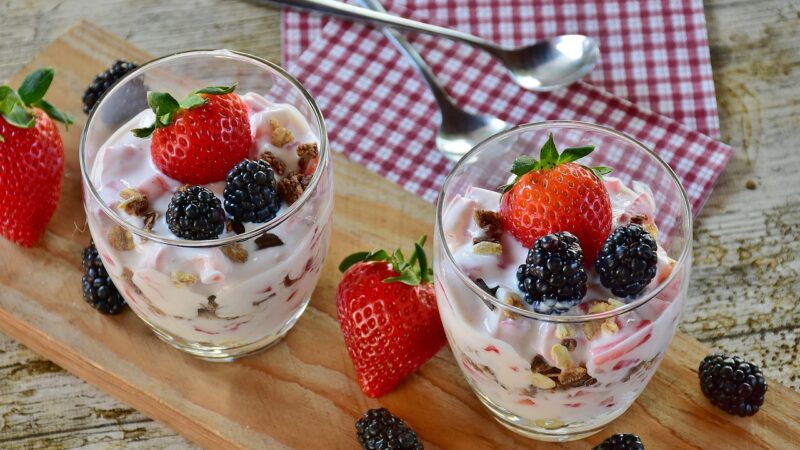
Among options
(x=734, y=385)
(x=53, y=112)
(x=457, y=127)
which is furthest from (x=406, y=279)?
(x=53, y=112)

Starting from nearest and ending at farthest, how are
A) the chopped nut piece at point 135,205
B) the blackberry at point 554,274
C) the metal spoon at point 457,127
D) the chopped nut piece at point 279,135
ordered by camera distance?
1. the blackberry at point 554,274
2. the chopped nut piece at point 135,205
3. the chopped nut piece at point 279,135
4. the metal spoon at point 457,127

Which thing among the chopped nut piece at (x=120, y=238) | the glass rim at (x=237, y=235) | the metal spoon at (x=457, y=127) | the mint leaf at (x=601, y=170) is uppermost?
the mint leaf at (x=601, y=170)

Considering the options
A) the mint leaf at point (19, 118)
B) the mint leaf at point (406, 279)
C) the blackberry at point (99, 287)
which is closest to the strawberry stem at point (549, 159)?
the mint leaf at point (406, 279)

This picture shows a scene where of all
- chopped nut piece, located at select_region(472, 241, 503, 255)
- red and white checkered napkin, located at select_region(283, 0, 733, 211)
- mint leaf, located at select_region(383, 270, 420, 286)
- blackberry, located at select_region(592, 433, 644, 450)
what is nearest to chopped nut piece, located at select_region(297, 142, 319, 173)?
mint leaf, located at select_region(383, 270, 420, 286)

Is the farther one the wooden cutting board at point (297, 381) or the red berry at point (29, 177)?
the red berry at point (29, 177)

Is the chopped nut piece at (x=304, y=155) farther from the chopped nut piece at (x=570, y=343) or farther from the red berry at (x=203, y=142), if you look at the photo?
the chopped nut piece at (x=570, y=343)

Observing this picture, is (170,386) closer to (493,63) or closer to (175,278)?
(175,278)

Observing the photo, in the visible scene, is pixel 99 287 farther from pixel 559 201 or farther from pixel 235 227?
pixel 559 201

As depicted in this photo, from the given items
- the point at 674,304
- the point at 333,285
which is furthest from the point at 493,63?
the point at 674,304

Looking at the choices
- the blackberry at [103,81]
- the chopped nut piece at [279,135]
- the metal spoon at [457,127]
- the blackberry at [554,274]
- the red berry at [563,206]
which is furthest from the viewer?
the metal spoon at [457,127]
